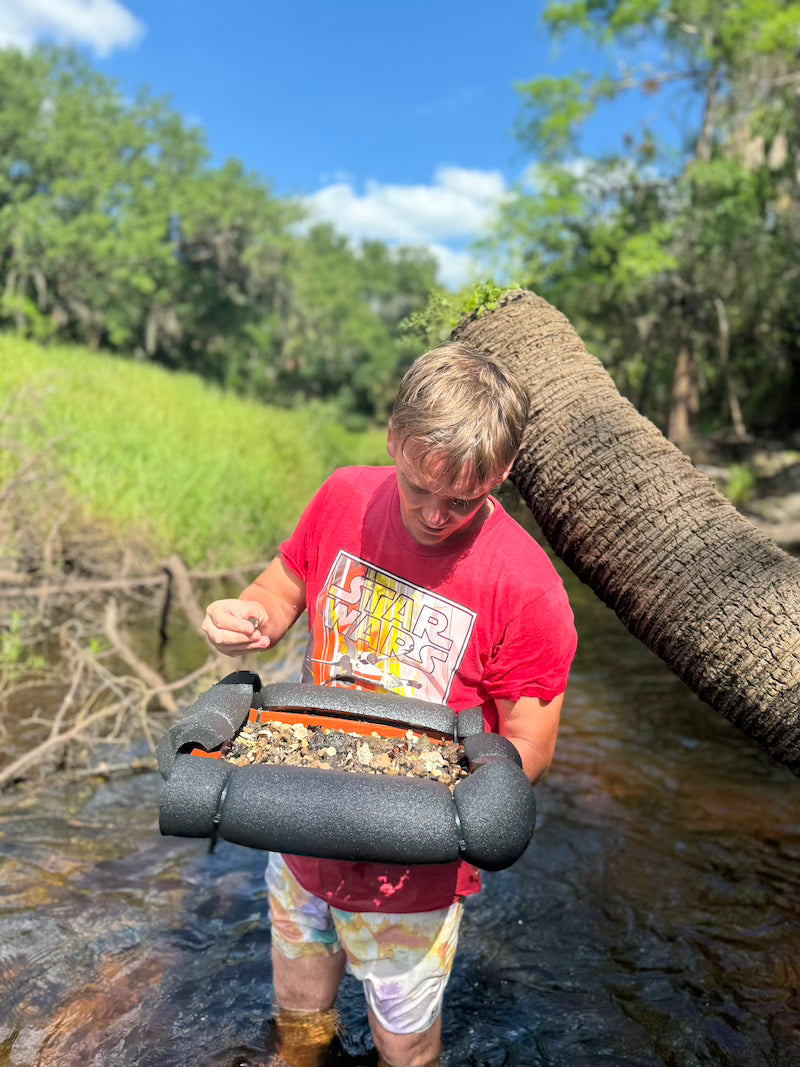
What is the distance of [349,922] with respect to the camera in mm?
2209

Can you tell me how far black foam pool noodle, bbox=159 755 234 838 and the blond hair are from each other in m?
0.79

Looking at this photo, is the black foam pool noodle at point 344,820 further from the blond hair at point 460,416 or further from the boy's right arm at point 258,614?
the blond hair at point 460,416

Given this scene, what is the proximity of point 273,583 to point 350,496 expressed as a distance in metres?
0.36

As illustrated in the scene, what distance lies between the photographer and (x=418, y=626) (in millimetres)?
2184

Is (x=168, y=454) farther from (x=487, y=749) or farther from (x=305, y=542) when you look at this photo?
(x=487, y=749)

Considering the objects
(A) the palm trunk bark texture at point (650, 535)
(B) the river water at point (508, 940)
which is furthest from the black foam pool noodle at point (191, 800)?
(B) the river water at point (508, 940)

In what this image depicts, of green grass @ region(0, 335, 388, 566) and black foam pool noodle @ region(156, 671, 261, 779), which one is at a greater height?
black foam pool noodle @ region(156, 671, 261, 779)

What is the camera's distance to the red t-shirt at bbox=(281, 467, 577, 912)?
2.10m

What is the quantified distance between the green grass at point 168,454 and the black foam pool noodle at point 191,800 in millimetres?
5059

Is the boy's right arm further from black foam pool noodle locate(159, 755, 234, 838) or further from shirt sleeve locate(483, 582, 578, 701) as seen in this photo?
shirt sleeve locate(483, 582, 578, 701)

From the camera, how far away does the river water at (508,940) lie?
2934 millimetres

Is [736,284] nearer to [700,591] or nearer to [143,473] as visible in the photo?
[143,473]

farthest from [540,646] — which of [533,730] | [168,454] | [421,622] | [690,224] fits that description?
→ [690,224]

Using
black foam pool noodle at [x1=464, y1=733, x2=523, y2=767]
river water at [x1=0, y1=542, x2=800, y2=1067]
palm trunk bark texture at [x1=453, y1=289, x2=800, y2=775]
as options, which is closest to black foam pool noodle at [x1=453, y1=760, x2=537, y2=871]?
black foam pool noodle at [x1=464, y1=733, x2=523, y2=767]
